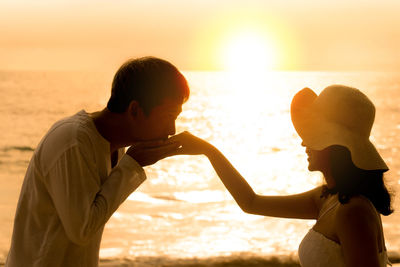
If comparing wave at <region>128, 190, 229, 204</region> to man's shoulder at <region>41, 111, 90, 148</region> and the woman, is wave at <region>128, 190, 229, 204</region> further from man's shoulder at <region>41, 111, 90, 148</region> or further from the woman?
man's shoulder at <region>41, 111, 90, 148</region>

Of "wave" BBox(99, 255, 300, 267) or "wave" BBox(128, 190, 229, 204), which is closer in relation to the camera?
"wave" BBox(99, 255, 300, 267)

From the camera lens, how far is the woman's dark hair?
248 cm

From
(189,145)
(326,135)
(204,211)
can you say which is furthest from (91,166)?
(204,211)

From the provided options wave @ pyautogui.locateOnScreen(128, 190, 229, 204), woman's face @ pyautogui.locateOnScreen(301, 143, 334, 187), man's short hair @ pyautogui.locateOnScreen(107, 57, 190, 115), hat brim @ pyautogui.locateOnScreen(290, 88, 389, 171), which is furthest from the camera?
wave @ pyautogui.locateOnScreen(128, 190, 229, 204)

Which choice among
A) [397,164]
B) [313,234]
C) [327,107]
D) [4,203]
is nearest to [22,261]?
[313,234]

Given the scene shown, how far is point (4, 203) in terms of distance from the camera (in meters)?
14.2

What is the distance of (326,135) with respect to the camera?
2537 mm

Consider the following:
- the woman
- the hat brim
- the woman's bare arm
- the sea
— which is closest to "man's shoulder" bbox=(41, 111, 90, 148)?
the woman

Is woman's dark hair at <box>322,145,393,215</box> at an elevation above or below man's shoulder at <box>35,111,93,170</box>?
below

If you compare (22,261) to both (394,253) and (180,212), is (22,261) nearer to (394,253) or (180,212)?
(394,253)

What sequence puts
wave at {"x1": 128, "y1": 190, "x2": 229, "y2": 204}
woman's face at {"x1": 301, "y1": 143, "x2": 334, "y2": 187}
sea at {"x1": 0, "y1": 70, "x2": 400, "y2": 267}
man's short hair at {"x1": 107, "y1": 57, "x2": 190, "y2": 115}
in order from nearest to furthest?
man's short hair at {"x1": 107, "y1": 57, "x2": 190, "y2": 115}
woman's face at {"x1": 301, "y1": 143, "x2": 334, "y2": 187}
sea at {"x1": 0, "y1": 70, "x2": 400, "y2": 267}
wave at {"x1": 128, "y1": 190, "x2": 229, "y2": 204}

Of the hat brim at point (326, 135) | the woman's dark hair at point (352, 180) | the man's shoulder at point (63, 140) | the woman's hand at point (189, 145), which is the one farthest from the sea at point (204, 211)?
the man's shoulder at point (63, 140)

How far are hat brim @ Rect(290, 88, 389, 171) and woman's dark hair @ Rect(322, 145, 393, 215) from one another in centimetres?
5

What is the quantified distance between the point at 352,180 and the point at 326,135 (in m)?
0.24
